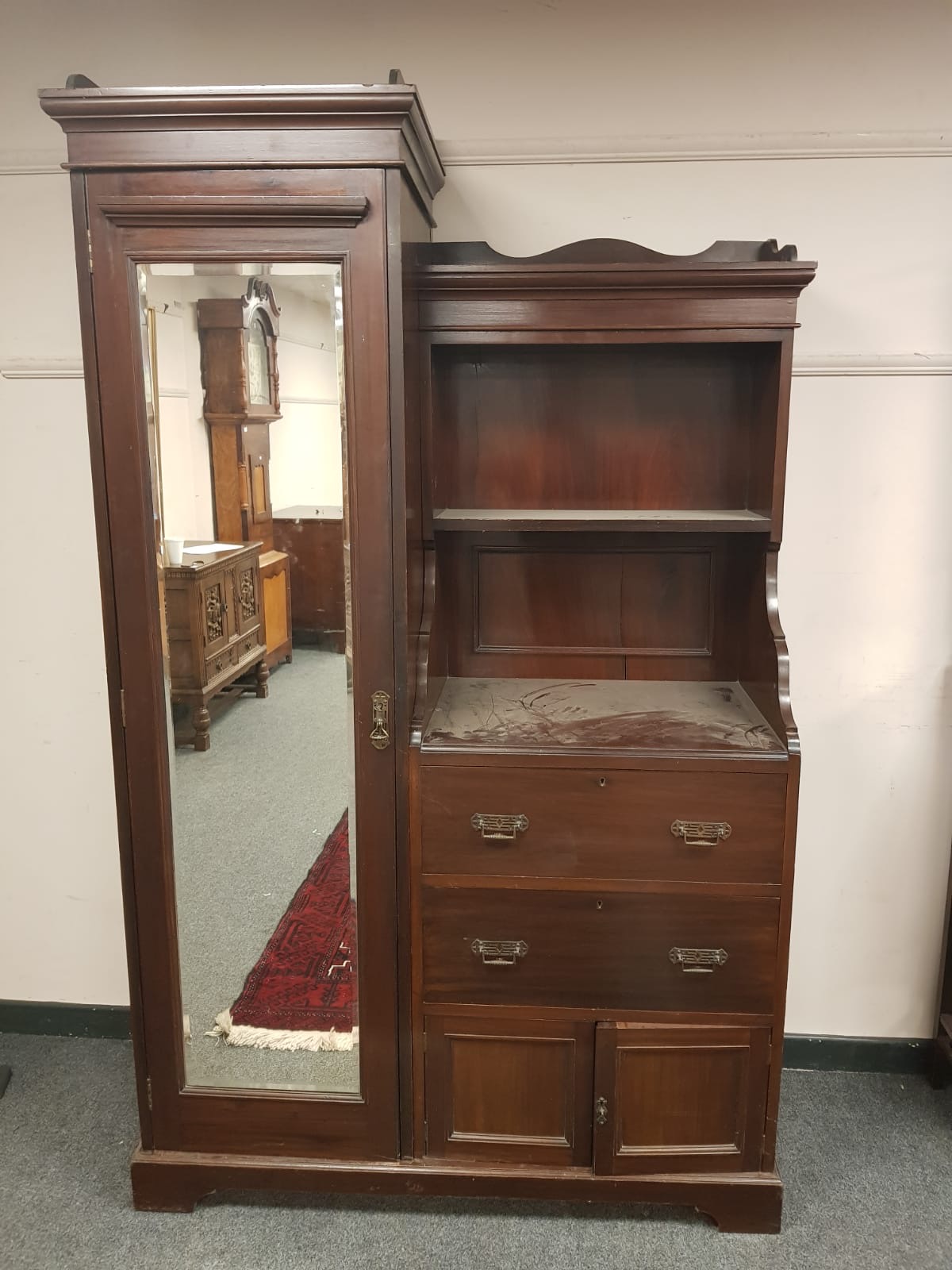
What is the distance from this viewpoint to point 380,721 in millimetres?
1739

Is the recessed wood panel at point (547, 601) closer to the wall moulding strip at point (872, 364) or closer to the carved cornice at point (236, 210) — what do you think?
the wall moulding strip at point (872, 364)

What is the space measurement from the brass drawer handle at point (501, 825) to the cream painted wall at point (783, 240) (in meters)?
Answer: 0.82

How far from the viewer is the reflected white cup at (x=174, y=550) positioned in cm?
172

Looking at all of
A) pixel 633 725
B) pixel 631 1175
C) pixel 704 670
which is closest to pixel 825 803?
pixel 704 670

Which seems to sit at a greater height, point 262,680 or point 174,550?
point 174,550

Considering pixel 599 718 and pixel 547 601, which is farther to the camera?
pixel 547 601

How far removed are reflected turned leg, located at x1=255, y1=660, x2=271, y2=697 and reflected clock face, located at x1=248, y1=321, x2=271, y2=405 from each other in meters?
0.48

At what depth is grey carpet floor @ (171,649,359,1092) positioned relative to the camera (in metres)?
1.77

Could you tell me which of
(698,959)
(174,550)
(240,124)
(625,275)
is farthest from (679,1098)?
(240,124)

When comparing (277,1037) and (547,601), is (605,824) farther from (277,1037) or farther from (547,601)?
(277,1037)

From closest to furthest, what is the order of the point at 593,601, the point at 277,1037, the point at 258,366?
the point at 258,366
the point at 277,1037
the point at 593,601

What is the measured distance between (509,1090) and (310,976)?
45cm

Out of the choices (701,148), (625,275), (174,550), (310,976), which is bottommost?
(310,976)

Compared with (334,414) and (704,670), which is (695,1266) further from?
(334,414)
